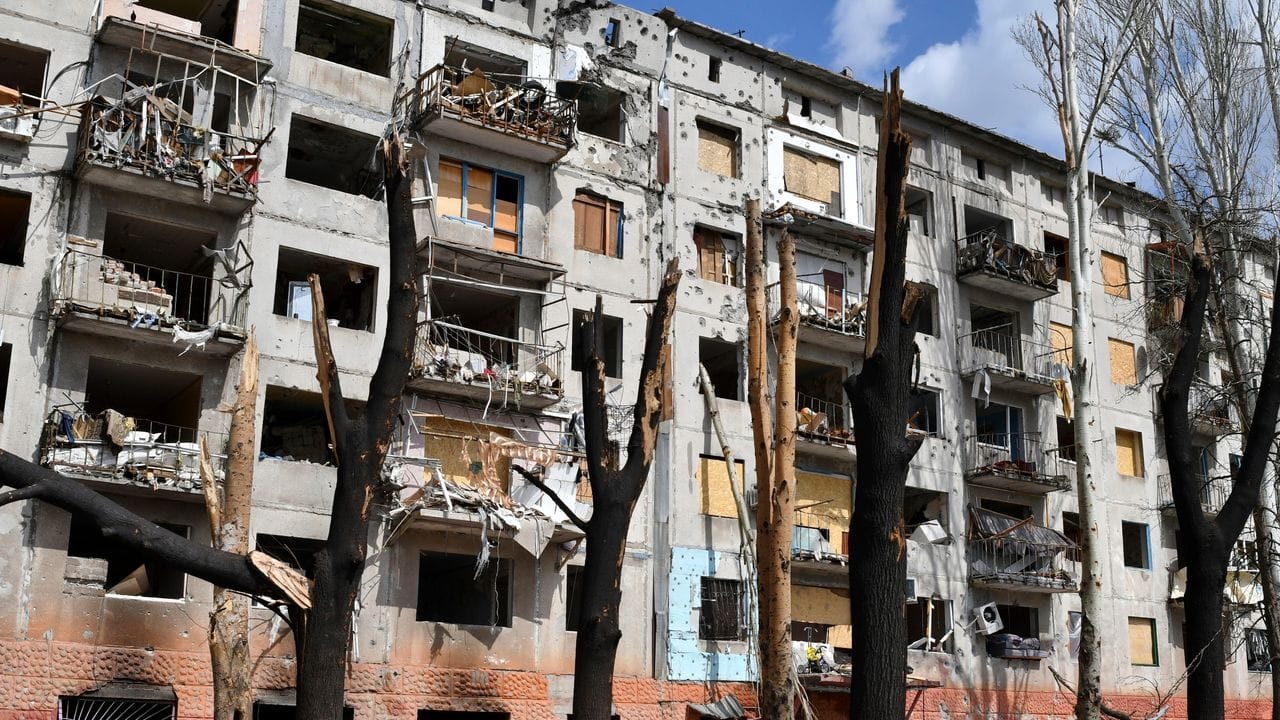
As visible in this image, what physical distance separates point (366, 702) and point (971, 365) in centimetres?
1954

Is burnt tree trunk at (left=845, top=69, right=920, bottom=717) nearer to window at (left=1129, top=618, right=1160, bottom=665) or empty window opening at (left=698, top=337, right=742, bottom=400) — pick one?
empty window opening at (left=698, top=337, right=742, bottom=400)

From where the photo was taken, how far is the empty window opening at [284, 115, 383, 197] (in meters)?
28.5

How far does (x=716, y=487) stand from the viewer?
101 ft

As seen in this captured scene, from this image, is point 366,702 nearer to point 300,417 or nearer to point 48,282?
point 300,417

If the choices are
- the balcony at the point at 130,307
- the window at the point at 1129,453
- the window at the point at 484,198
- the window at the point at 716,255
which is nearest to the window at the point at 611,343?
the window at the point at 484,198

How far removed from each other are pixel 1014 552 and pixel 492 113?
17.9 metres

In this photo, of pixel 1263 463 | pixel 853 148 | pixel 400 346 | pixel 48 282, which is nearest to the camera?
pixel 400 346

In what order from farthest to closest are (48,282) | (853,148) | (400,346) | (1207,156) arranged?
1. (853,148)
2. (1207,156)
3. (48,282)
4. (400,346)

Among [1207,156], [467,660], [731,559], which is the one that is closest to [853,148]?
[1207,156]

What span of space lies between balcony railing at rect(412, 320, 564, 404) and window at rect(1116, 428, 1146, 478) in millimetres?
19565

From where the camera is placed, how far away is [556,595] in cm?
2797

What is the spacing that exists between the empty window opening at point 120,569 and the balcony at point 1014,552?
19.8m

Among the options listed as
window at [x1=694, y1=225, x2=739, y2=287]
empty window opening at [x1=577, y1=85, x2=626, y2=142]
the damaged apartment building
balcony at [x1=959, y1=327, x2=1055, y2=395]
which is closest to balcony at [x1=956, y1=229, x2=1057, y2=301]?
the damaged apartment building

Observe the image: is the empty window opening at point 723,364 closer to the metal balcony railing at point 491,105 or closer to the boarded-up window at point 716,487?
the boarded-up window at point 716,487
